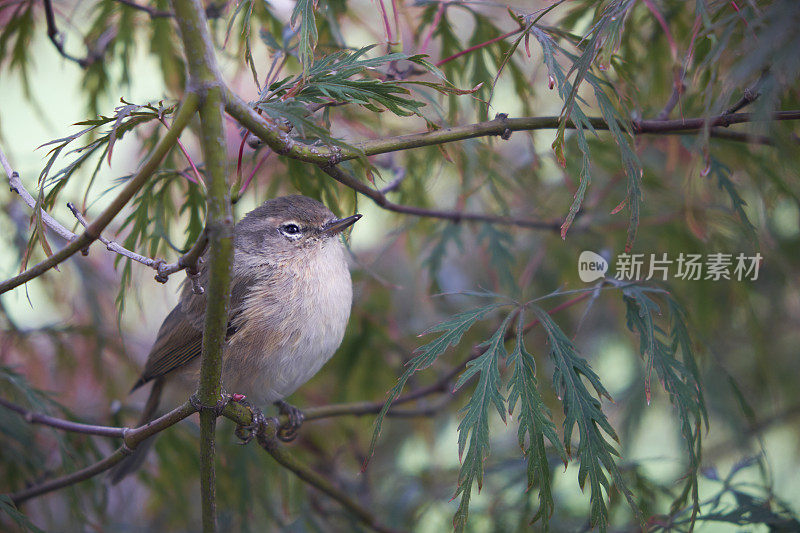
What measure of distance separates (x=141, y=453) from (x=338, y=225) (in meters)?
1.31

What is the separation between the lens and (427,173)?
2834mm

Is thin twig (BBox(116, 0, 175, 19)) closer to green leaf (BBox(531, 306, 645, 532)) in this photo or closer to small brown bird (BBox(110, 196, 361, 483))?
small brown bird (BBox(110, 196, 361, 483))

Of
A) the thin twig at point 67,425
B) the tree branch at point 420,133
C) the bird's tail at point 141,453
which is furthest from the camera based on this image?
the bird's tail at point 141,453

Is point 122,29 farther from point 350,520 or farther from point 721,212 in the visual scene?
point 721,212

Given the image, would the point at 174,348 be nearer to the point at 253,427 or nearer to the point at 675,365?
the point at 253,427

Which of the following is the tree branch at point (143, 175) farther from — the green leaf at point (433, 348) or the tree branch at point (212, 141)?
the green leaf at point (433, 348)

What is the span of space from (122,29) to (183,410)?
5.31 feet

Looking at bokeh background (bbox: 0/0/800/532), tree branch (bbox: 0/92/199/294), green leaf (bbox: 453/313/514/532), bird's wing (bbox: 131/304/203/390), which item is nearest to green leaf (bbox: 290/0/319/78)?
tree branch (bbox: 0/92/199/294)

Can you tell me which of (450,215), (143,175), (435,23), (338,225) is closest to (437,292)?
(450,215)

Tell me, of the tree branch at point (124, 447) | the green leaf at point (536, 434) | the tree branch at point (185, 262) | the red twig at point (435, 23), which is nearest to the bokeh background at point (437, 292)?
the red twig at point (435, 23)

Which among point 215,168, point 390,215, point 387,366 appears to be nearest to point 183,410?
point 215,168

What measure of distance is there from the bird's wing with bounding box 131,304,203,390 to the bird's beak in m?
0.63

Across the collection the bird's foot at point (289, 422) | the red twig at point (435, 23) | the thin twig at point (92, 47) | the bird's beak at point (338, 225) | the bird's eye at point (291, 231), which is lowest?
the bird's foot at point (289, 422)

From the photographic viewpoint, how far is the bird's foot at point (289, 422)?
256 centimetres
